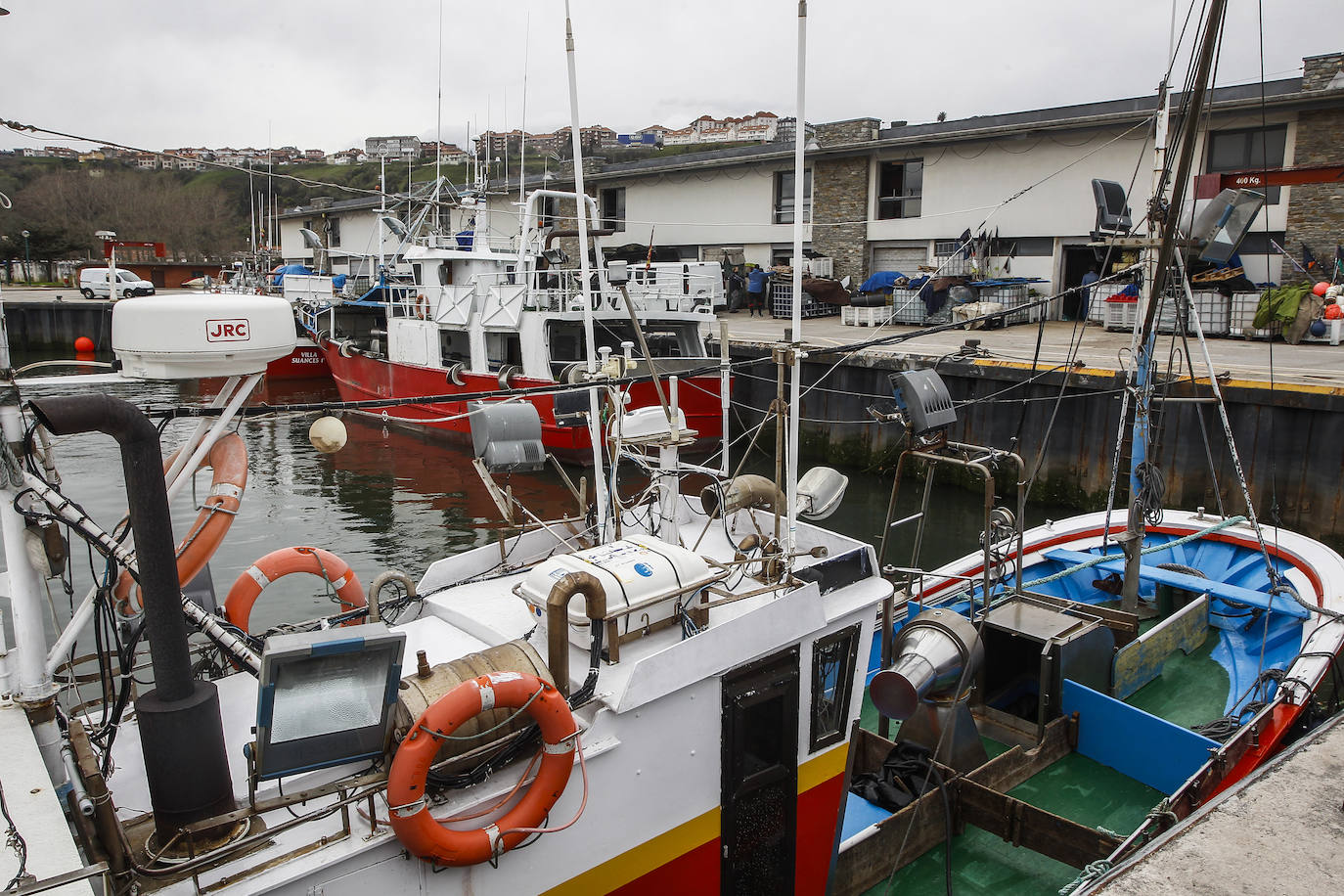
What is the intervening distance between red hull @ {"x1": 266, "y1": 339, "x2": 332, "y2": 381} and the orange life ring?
91.7 ft

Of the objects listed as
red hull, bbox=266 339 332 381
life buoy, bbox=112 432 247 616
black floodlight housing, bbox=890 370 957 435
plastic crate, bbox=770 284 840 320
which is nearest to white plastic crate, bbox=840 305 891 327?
plastic crate, bbox=770 284 840 320

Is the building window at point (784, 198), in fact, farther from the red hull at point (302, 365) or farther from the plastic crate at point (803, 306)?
the red hull at point (302, 365)

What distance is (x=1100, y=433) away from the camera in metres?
16.4

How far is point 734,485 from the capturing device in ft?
22.5

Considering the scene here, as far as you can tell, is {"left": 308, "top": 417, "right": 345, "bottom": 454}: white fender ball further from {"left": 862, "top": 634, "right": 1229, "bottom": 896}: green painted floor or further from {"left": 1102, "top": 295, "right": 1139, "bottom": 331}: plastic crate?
{"left": 1102, "top": 295, "right": 1139, "bottom": 331}: plastic crate

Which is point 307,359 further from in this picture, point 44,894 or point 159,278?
point 44,894

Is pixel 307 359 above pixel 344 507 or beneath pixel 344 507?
above

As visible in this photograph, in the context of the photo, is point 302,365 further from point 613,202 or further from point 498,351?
point 498,351

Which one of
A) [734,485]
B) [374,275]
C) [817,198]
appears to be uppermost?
→ [817,198]

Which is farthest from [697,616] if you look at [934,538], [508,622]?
[934,538]

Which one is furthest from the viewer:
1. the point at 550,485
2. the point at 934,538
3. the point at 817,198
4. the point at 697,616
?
the point at 817,198

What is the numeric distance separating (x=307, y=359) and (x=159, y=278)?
21.7 meters

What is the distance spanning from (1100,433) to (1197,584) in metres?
7.59

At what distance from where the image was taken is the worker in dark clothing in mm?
32219
